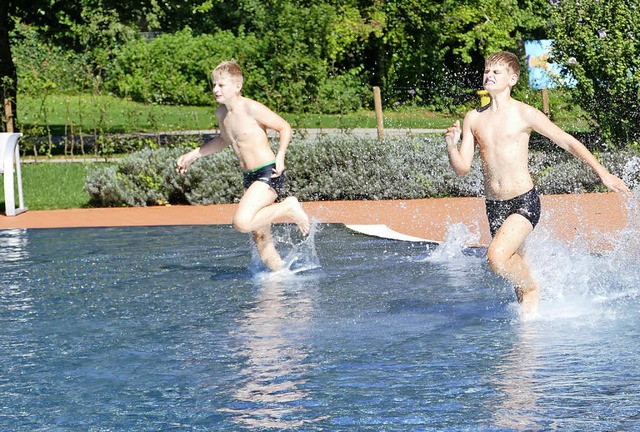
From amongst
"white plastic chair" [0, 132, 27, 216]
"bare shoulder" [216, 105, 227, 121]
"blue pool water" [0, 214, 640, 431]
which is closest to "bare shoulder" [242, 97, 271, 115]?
"bare shoulder" [216, 105, 227, 121]

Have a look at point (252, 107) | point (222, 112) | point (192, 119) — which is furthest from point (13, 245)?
point (192, 119)

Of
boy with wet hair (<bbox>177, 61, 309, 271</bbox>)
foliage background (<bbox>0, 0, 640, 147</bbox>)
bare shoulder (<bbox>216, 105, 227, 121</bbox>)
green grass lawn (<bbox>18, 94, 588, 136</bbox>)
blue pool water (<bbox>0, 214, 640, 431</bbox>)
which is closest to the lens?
blue pool water (<bbox>0, 214, 640, 431</bbox>)

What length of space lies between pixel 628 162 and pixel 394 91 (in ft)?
59.3

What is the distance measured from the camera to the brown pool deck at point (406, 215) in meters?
11.6

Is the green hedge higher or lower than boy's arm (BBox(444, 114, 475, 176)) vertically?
lower

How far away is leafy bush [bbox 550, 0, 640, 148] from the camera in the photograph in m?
16.7

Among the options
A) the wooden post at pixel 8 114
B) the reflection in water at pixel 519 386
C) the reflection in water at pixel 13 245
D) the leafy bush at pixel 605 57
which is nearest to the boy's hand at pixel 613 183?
the reflection in water at pixel 519 386

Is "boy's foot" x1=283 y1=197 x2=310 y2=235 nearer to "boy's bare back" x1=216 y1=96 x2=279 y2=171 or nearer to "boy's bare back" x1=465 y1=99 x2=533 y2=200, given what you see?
"boy's bare back" x1=216 y1=96 x2=279 y2=171

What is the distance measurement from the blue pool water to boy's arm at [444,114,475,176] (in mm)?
1002

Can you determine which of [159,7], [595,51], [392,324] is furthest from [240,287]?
[159,7]

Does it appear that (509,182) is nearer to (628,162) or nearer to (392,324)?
(392,324)

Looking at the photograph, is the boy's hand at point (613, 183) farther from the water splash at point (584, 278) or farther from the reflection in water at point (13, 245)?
the reflection in water at point (13, 245)

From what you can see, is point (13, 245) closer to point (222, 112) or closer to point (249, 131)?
point (222, 112)

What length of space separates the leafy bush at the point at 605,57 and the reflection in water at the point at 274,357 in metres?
9.39
